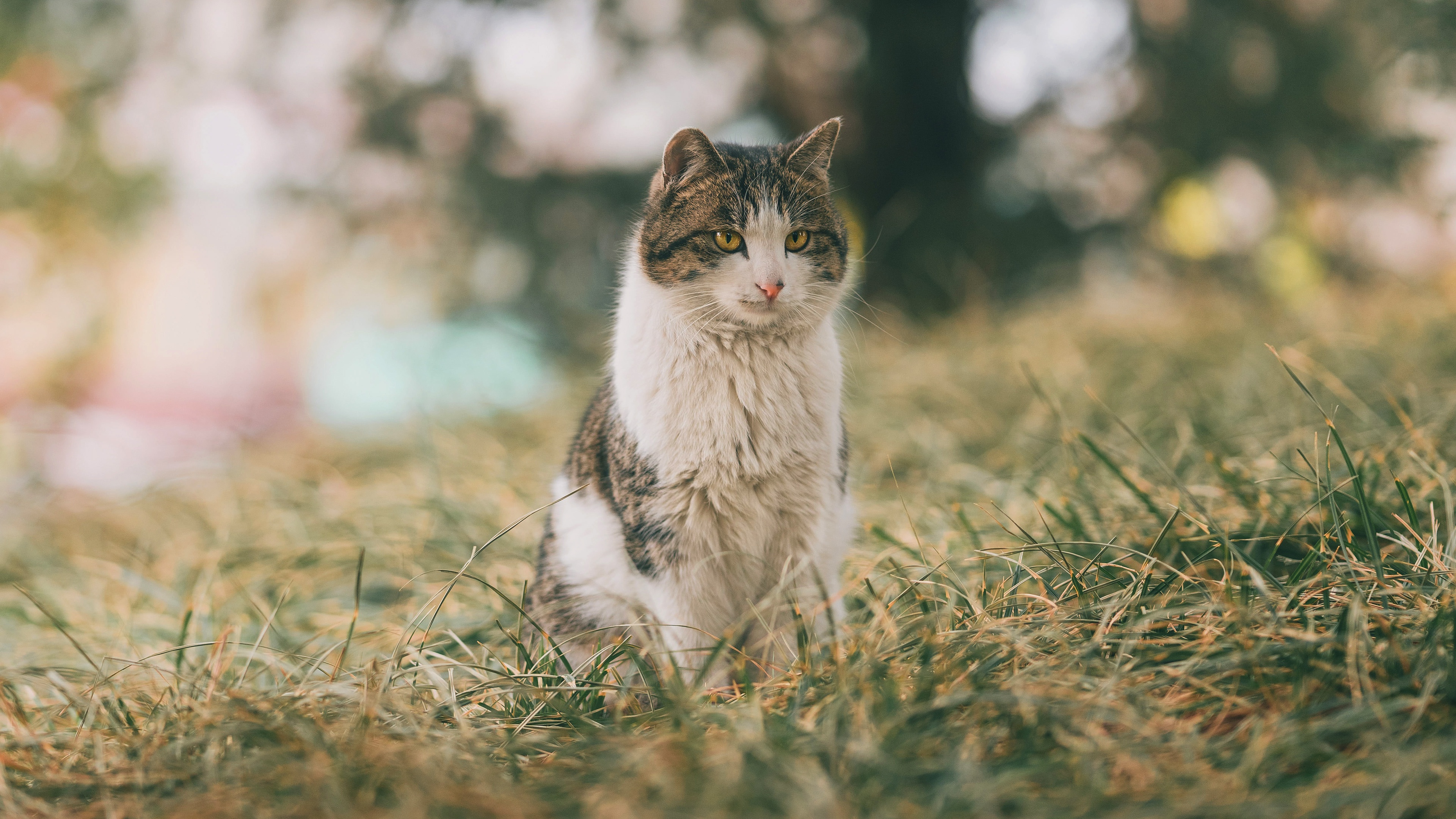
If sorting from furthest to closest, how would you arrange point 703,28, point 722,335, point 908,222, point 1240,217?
point 1240,217, point 908,222, point 703,28, point 722,335

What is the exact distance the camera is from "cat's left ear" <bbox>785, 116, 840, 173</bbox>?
170 centimetres

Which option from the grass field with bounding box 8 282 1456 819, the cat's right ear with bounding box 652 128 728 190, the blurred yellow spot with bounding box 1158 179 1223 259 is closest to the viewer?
the grass field with bounding box 8 282 1456 819

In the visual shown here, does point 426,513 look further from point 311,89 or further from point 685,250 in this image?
point 311,89

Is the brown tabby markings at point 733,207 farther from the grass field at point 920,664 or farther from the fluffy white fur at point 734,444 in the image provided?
the grass field at point 920,664

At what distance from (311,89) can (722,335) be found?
3737 millimetres

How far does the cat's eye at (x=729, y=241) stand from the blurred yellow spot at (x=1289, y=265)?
194 inches

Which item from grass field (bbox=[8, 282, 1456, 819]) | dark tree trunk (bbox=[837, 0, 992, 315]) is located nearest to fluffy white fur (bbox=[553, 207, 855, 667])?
grass field (bbox=[8, 282, 1456, 819])

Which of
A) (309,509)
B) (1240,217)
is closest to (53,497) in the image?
(309,509)

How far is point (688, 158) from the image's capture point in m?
1.68

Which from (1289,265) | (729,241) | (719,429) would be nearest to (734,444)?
(719,429)

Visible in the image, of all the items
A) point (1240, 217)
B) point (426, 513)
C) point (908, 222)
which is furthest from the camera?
point (1240, 217)

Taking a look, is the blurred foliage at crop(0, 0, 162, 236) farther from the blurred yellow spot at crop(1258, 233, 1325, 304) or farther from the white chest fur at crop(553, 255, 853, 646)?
the blurred yellow spot at crop(1258, 233, 1325, 304)

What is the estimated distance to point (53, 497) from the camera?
342 cm

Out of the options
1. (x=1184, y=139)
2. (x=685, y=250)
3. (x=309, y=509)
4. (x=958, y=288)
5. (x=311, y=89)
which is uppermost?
(x=311, y=89)
